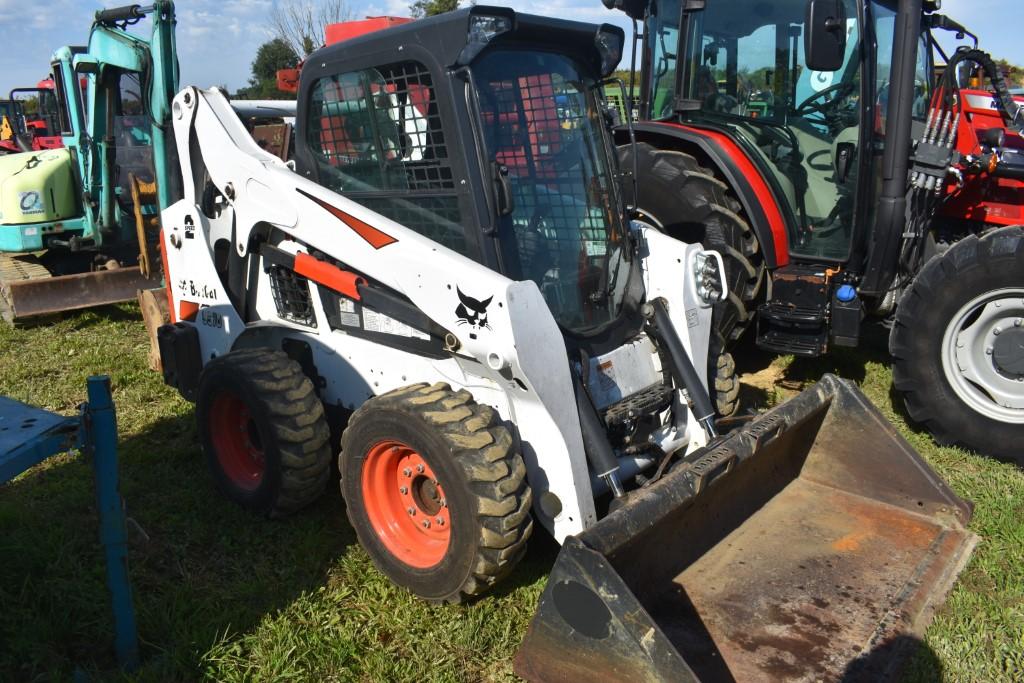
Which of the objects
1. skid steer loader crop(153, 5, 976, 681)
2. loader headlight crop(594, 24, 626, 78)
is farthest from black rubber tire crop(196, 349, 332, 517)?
loader headlight crop(594, 24, 626, 78)

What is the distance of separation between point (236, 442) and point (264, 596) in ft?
3.21

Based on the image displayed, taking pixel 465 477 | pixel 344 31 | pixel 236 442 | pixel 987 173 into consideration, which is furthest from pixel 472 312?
Answer: pixel 344 31

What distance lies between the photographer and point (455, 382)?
338 centimetres

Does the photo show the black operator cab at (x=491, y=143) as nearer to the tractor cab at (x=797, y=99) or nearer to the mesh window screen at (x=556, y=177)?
the mesh window screen at (x=556, y=177)

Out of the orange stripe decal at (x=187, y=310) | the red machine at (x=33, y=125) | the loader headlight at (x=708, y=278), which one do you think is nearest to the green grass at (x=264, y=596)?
the orange stripe decal at (x=187, y=310)

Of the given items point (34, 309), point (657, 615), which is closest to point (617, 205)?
point (657, 615)

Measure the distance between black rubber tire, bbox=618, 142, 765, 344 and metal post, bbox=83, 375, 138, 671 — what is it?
3.10 metres

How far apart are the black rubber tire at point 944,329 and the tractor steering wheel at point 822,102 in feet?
3.67

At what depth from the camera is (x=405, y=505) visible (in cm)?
337

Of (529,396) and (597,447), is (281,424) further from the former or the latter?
(597,447)

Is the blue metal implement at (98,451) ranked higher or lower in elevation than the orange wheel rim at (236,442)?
higher

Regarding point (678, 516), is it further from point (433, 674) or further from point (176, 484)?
point (176, 484)

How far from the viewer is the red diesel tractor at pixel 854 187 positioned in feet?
14.2

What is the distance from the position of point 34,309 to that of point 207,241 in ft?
12.4
